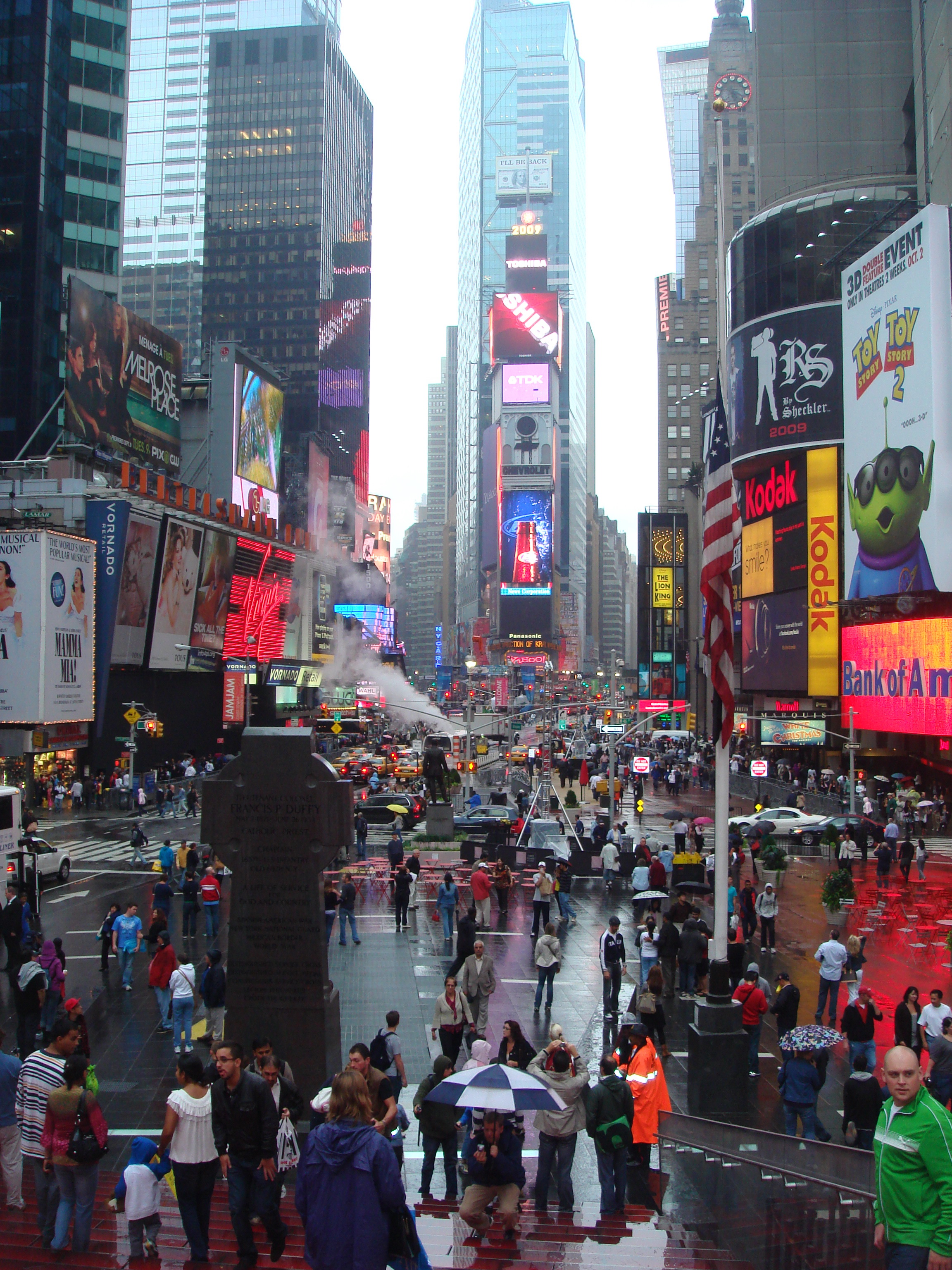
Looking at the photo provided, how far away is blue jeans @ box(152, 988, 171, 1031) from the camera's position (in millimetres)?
13977

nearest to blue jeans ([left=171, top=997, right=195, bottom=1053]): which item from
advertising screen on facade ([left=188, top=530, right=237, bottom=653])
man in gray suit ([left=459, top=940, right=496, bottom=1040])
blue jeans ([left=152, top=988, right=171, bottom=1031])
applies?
blue jeans ([left=152, top=988, right=171, bottom=1031])

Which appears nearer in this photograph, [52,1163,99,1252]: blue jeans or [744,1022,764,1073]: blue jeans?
[52,1163,99,1252]: blue jeans

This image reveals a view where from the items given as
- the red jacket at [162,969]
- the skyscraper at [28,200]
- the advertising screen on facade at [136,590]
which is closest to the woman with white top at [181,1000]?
the red jacket at [162,969]

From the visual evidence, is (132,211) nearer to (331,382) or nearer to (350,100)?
(350,100)

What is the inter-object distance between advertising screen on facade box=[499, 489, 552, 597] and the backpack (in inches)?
6028

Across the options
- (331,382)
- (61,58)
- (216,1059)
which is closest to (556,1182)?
(216,1059)

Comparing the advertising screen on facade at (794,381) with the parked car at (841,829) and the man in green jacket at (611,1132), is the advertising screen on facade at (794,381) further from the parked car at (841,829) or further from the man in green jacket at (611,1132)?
the man in green jacket at (611,1132)

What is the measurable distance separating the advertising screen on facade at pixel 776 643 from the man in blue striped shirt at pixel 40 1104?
5659cm

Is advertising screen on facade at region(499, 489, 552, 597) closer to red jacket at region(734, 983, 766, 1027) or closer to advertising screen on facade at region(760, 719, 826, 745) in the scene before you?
advertising screen on facade at region(760, 719, 826, 745)

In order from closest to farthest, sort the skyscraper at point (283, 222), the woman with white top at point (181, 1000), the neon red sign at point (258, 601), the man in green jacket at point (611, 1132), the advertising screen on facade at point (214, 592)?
1. the man in green jacket at point (611, 1132)
2. the woman with white top at point (181, 1000)
3. the advertising screen on facade at point (214, 592)
4. the neon red sign at point (258, 601)
5. the skyscraper at point (283, 222)

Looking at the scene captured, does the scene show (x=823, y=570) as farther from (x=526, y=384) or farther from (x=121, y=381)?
(x=526, y=384)

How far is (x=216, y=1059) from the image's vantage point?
266 inches

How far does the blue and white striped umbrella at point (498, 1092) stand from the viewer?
24.6ft

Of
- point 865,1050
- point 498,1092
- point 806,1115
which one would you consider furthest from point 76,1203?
point 865,1050
